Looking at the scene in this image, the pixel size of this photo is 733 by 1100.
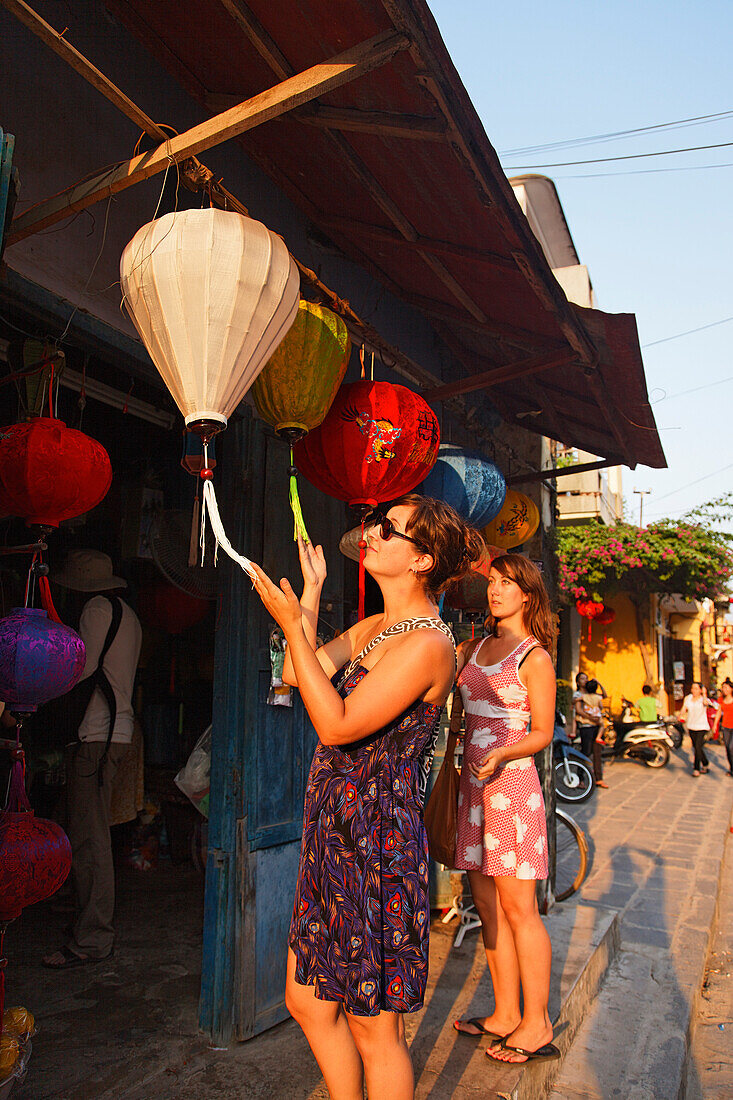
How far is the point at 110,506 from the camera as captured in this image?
5062 mm

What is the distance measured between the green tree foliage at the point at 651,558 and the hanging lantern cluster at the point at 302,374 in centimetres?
1244

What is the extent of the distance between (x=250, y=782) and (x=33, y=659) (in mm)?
1261

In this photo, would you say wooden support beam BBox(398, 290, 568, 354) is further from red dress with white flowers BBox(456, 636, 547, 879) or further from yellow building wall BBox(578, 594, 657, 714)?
yellow building wall BBox(578, 594, 657, 714)

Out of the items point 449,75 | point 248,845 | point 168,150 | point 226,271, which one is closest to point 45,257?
point 168,150

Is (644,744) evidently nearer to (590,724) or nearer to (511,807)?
(590,724)

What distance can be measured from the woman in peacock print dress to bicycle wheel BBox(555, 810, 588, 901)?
3.75 meters

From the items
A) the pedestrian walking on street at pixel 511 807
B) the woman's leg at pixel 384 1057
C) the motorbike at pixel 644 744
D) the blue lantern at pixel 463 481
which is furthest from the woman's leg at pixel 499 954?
the motorbike at pixel 644 744

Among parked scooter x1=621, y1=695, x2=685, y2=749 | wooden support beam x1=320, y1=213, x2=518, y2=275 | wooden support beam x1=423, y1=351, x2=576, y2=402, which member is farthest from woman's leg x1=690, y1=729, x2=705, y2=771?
wooden support beam x1=320, y1=213, x2=518, y2=275

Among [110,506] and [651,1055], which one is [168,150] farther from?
[651,1055]

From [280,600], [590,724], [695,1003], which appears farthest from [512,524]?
[590,724]

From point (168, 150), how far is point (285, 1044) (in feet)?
11.1

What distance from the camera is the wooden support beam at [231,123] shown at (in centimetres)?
196

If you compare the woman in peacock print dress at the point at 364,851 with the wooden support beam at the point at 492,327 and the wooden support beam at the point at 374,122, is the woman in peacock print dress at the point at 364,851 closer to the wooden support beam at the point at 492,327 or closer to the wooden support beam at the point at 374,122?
the wooden support beam at the point at 374,122

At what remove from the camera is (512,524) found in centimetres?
528
